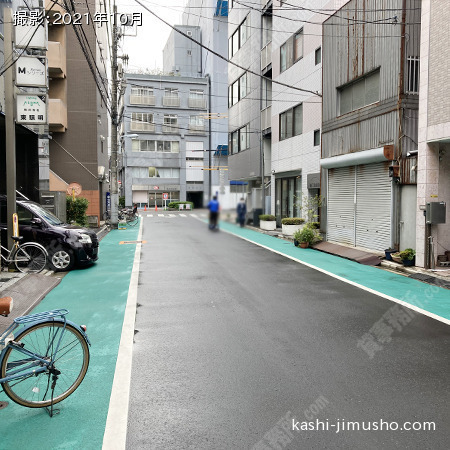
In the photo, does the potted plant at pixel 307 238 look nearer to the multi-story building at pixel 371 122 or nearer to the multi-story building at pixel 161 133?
the multi-story building at pixel 371 122

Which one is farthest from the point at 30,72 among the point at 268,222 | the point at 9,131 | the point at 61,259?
the point at 268,222

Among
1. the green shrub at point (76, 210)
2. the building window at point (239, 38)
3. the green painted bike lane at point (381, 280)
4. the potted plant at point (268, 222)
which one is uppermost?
the building window at point (239, 38)

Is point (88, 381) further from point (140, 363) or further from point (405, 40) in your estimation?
point (405, 40)

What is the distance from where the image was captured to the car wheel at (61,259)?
11.6 meters

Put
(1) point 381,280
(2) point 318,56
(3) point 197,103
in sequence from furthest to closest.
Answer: (3) point 197,103 < (2) point 318,56 < (1) point 381,280

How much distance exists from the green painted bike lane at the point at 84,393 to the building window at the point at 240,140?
74.5 ft

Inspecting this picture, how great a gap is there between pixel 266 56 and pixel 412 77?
618 inches

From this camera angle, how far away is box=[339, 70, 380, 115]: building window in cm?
1473

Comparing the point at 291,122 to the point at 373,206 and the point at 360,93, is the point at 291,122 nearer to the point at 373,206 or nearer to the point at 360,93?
→ the point at 360,93

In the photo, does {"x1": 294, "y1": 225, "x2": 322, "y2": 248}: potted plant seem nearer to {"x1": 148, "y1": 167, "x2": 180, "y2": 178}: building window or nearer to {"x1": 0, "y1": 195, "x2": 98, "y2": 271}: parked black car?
{"x1": 0, "y1": 195, "x2": 98, "y2": 271}: parked black car

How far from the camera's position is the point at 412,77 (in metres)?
13.3

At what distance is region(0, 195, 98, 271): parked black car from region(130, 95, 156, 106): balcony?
48896mm

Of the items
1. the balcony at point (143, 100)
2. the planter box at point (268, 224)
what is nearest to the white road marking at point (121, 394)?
the planter box at point (268, 224)

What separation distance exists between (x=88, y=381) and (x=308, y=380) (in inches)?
92.8
